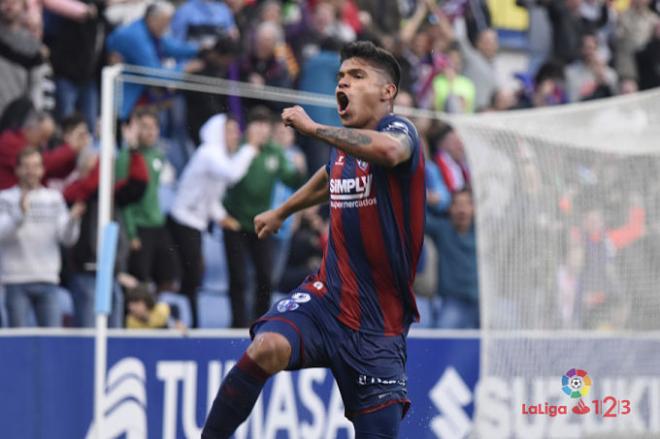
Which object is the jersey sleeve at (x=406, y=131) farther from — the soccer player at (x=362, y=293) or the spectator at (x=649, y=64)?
the spectator at (x=649, y=64)

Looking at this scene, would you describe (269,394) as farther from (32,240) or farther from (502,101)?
(502,101)

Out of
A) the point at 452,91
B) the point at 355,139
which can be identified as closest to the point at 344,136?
the point at 355,139

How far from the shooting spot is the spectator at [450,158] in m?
10.5

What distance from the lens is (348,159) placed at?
19.5 feet

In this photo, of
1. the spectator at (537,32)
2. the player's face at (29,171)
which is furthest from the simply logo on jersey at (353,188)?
the spectator at (537,32)

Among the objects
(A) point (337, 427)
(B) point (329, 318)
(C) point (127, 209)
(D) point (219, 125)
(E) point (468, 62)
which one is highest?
(E) point (468, 62)

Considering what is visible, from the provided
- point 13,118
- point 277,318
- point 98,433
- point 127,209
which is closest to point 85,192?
point 127,209

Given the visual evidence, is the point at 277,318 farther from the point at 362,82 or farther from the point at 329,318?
the point at 362,82

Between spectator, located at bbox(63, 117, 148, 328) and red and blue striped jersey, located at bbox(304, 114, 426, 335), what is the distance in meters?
2.87

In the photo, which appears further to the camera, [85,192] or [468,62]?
[468,62]

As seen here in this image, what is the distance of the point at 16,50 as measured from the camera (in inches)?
392

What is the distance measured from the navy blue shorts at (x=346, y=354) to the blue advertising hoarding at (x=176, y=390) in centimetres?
266

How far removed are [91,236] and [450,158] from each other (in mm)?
3489

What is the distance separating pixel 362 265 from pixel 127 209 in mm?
3107
